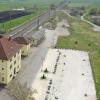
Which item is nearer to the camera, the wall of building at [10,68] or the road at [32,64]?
the wall of building at [10,68]

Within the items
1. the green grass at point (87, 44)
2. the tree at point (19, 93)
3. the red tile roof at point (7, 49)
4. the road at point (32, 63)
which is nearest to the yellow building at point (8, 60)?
the red tile roof at point (7, 49)

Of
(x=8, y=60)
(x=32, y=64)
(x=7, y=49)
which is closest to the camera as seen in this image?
(x=8, y=60)

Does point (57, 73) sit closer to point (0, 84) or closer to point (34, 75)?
point (34, 75)

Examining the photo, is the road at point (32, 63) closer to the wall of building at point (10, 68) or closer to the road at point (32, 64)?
the road at point (32, 64)

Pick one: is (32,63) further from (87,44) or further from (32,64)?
(87,44)

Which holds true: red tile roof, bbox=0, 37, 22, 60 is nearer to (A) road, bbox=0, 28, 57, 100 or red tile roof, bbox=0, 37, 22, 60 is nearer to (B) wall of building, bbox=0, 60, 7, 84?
(B) wall of building, bbox=0, 60, 7, 84

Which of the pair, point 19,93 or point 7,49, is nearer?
point 19,93

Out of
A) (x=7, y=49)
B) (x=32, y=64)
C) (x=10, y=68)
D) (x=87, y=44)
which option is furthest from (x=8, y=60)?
(x=87, y=44)
